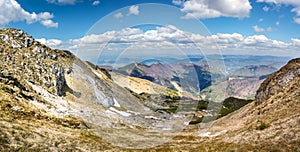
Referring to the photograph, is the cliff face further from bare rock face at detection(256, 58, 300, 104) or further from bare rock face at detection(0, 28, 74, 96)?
bare rock face at detection(0, 28, 74, 96)

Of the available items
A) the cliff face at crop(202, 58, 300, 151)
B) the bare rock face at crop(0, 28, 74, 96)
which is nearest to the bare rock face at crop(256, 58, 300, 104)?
the cliff face at crop(202, 58, 300, 151)

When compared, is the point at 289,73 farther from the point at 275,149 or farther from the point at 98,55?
the point at 98,55

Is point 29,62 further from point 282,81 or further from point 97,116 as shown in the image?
point 282,81

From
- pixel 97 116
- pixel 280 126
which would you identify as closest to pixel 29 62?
pixel 97 116

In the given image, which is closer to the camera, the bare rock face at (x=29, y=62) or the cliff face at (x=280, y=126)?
the cliff face at (x=280, y=126)

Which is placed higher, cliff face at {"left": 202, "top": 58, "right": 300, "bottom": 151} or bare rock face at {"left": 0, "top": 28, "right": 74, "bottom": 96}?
bare rock face at {"left": 0, "top": 28, "right": 74, "bottom": 96}

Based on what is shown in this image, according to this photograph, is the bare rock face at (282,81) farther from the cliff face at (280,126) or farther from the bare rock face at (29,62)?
the bare rock face at (29,62)

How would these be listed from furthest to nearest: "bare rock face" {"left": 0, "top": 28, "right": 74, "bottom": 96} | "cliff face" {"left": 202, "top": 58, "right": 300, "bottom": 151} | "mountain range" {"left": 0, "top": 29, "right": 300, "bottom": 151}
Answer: "bare rock face" {"left": 0, "top": 28, "right": 74, "bottom": 96}, "mountain range" {"left": 0, "top": 29, "right": 300, "bottom": 151}, "cliff face" {"left": 202, "top": 58, "right": 300, "bottom": 151}

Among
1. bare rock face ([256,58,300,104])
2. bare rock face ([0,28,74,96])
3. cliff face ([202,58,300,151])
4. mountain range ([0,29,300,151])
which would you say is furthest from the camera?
bare rock face ([0,28,74,96])

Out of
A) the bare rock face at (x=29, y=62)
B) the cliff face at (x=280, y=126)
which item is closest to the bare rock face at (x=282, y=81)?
the cliff face at (x=280, y=126)

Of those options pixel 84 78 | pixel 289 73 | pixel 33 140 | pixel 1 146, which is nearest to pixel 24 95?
pixel 33 140

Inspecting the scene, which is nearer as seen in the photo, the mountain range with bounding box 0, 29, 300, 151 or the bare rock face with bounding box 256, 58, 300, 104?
the mountain range with bounding box 0, 29, 300, 151
